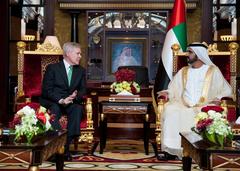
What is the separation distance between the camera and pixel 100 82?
394 inches

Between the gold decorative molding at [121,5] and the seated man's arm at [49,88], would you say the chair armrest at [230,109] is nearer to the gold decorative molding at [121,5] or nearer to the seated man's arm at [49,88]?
the seated man's arm at [49,88]

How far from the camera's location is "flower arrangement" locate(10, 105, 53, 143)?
350cm

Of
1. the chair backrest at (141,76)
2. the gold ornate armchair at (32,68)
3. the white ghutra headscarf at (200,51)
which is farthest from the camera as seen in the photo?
the chair backrest at (141,76)

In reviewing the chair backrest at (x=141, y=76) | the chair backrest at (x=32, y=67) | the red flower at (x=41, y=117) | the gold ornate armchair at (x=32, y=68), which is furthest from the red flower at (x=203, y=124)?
the chair backrest at (x=141, y=76)

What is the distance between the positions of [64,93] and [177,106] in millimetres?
1279

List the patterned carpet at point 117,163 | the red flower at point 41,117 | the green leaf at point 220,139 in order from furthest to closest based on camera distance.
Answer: the patterned carpet at point 117,163, the red flower at point 41,117, the green leaf at point 220,139

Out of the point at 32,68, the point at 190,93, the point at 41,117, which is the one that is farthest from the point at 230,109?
the point at 41,117

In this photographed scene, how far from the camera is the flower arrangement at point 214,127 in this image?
133 inches

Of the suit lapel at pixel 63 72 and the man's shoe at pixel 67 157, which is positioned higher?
the suit lapel at pixel 63 72

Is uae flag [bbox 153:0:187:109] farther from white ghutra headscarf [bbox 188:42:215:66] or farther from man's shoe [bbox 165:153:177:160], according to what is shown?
man's shoe [bbox 165:153:177:160]

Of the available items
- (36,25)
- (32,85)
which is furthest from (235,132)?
(36,25)

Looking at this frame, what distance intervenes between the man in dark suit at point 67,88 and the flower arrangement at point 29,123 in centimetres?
184

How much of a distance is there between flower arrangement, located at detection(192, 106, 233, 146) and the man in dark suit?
2.29 metres

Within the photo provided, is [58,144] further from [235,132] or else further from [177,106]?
[177,106]
